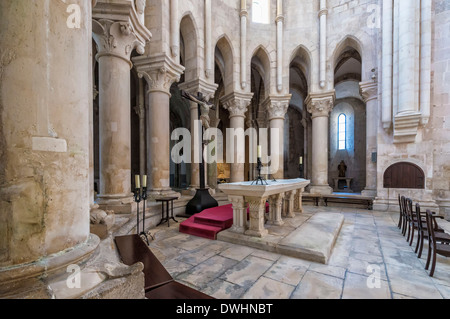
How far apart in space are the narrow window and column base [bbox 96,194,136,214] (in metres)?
16.2

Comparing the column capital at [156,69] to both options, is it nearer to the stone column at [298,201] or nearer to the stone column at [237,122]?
the stone column at [237,122]

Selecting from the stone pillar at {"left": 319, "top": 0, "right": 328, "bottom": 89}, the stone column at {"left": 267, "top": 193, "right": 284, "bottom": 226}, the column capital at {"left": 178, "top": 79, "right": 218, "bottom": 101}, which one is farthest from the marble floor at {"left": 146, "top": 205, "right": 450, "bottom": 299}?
the stone pillar at {"left": 319, "top": 0, "right": 328, "bottom": 89}

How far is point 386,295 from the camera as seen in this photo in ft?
8.26

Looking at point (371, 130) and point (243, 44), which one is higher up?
point (243, 44)

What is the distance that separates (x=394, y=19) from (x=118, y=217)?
1087 cm

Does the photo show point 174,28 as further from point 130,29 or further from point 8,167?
point 8,167

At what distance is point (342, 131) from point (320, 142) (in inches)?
332

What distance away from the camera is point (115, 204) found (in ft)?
15.6

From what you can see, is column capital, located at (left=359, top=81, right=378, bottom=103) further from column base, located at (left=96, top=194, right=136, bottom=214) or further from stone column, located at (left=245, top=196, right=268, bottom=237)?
column base, located at (left=96, top=194, right=136, bottom=214)

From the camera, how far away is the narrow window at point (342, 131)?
648 inches

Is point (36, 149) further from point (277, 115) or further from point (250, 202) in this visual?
point (277, 115)

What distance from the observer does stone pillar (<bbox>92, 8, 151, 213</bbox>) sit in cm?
477
